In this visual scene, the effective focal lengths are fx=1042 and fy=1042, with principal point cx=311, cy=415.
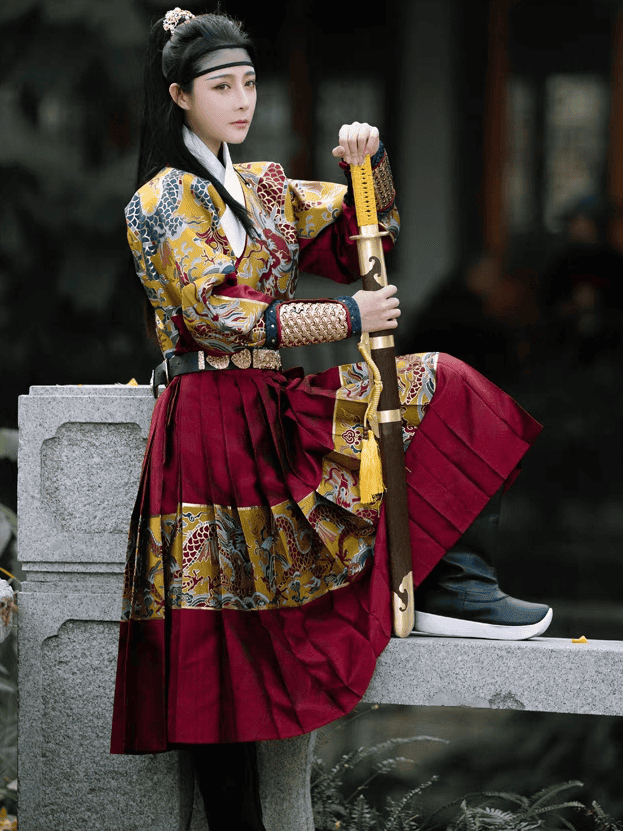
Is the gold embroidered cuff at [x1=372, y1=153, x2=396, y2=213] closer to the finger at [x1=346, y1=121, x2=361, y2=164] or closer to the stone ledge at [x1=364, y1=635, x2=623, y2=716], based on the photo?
the finger at [x1=346, y1=121, x2=361, y2=164]

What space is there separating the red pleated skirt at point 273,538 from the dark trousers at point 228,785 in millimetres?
113

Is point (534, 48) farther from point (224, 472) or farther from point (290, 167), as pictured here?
point (224, 472)

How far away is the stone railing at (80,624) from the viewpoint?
270 centimetres

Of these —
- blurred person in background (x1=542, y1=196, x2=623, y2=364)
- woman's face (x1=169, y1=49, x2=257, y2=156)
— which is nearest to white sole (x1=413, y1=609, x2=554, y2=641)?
woman's face (x1=169, y1=49, x2=257, y2=156)

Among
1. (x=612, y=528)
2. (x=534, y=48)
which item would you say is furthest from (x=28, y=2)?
(x=612, y=528)

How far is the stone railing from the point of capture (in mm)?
2701

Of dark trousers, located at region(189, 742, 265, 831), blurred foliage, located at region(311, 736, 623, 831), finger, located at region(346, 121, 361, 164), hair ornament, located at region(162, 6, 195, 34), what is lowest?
blurred foliage, located at region(311, 736, 623, 831)

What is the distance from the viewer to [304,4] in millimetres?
3529

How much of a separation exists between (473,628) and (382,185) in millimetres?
1046

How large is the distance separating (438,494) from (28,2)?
2.46m

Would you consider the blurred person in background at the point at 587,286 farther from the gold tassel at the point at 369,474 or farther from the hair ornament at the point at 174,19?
the hair ornament at the point at 174,19

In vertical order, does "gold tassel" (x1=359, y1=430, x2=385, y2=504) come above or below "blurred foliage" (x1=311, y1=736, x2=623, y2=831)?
above

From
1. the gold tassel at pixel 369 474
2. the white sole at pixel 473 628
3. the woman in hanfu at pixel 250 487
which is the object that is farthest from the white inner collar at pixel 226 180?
the white sole at pixel 473 628

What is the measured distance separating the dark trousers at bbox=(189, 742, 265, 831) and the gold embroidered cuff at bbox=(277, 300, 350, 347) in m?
0.91
